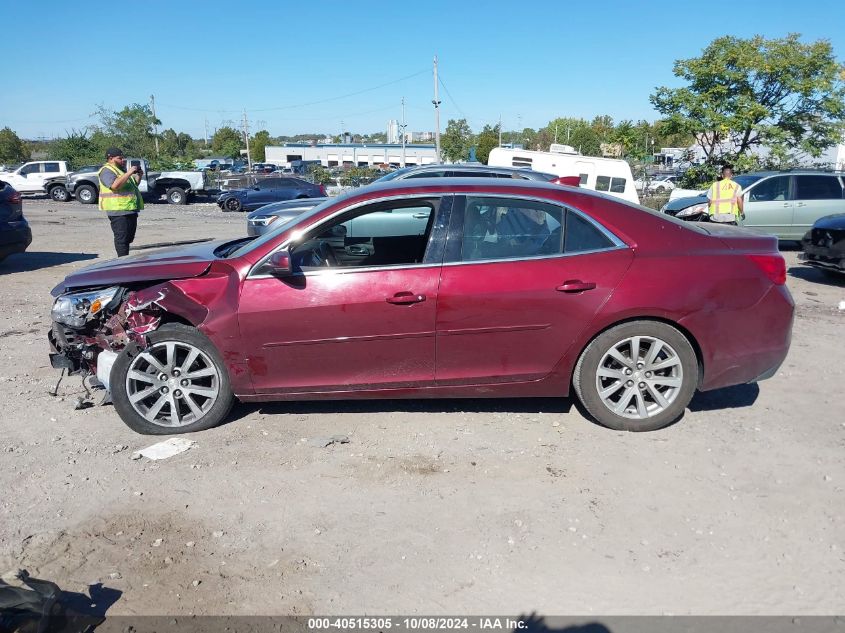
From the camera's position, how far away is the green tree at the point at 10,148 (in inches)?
2564

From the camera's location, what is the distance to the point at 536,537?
3338 mm

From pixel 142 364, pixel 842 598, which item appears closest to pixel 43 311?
pixel 142 364

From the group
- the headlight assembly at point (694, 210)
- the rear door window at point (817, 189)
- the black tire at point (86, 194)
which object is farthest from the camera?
the black tire at point (86, 194)

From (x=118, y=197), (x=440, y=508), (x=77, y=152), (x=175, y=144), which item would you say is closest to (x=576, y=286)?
(x=440, y=508)

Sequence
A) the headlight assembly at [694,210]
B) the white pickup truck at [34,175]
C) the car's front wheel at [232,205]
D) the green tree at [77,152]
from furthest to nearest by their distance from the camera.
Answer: the green tree at [77,152], the white pickup truck at [34,175], the car's front wheel at [232,205], the headlight assembly at [694,210]

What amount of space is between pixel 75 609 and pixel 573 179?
17.8 feet

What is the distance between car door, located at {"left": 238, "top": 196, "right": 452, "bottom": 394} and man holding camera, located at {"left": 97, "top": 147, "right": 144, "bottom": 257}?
6547mm

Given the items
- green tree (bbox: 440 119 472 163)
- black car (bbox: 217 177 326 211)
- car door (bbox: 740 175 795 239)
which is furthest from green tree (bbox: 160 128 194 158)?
car door (bbox: 740 175 795 239)

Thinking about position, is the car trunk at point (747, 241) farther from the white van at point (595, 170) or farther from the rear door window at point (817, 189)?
the white van at point (595, 170)

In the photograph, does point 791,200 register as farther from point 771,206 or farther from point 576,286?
point 576,286

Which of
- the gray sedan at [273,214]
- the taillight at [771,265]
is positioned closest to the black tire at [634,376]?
the taillight at [771,265]

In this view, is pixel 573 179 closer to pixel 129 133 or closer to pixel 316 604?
pixel 316 604

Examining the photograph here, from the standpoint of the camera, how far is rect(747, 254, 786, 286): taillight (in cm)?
445

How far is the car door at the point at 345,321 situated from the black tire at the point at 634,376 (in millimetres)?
1029
